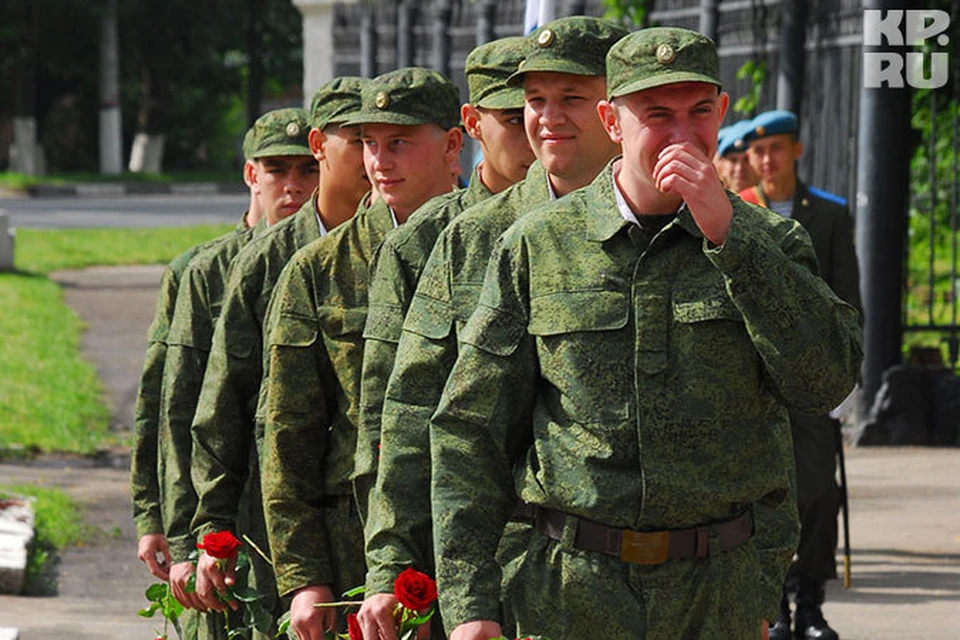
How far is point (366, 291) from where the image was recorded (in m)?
4.95

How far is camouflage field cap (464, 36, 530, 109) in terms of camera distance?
15.7 ft

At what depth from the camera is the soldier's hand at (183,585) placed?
544cm

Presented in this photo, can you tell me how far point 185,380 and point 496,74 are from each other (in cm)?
142

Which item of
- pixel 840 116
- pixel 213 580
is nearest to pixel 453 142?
pixel 213 580

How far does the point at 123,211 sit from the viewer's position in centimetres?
3603

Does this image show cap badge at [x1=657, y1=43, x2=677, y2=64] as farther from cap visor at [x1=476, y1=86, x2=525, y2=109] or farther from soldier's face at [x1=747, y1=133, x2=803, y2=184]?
soldier's face at [x1=747, y1=133, x2=803, y2=184]

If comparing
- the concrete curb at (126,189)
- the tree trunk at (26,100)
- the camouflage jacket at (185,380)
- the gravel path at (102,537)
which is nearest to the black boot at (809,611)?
the gravel path at (102,537)

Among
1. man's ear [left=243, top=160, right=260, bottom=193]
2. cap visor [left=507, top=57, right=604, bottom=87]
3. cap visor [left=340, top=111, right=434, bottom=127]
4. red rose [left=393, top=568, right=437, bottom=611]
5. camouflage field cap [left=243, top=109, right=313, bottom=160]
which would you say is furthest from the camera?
man's ear [left=243, top=160, right=260, bottom=193]

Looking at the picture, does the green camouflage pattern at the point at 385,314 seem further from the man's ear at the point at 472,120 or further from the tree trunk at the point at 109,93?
the tree trunk at the point at 109,93

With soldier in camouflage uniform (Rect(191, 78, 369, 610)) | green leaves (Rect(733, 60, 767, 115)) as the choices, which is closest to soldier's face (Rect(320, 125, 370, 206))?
soldier in camouflage uniform (Rect(191, 78, 369, 610))

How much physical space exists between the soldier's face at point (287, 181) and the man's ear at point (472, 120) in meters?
1.37

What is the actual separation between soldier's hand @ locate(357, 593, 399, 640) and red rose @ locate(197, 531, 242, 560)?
102cm

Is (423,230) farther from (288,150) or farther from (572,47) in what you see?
(288,150)

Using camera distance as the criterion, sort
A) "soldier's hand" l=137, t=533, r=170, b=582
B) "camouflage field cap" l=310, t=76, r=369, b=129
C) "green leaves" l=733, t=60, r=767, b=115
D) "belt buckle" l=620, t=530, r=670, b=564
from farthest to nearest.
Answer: "green leaves" l=733, t=60, r=767, b=115
"soldier's hand" l=137, t=533, r=170, b=582
"camouflage field cap" l=310, t=76, r=369, b=129
"belt buckle" l=620, t=530, r=670, b=564
